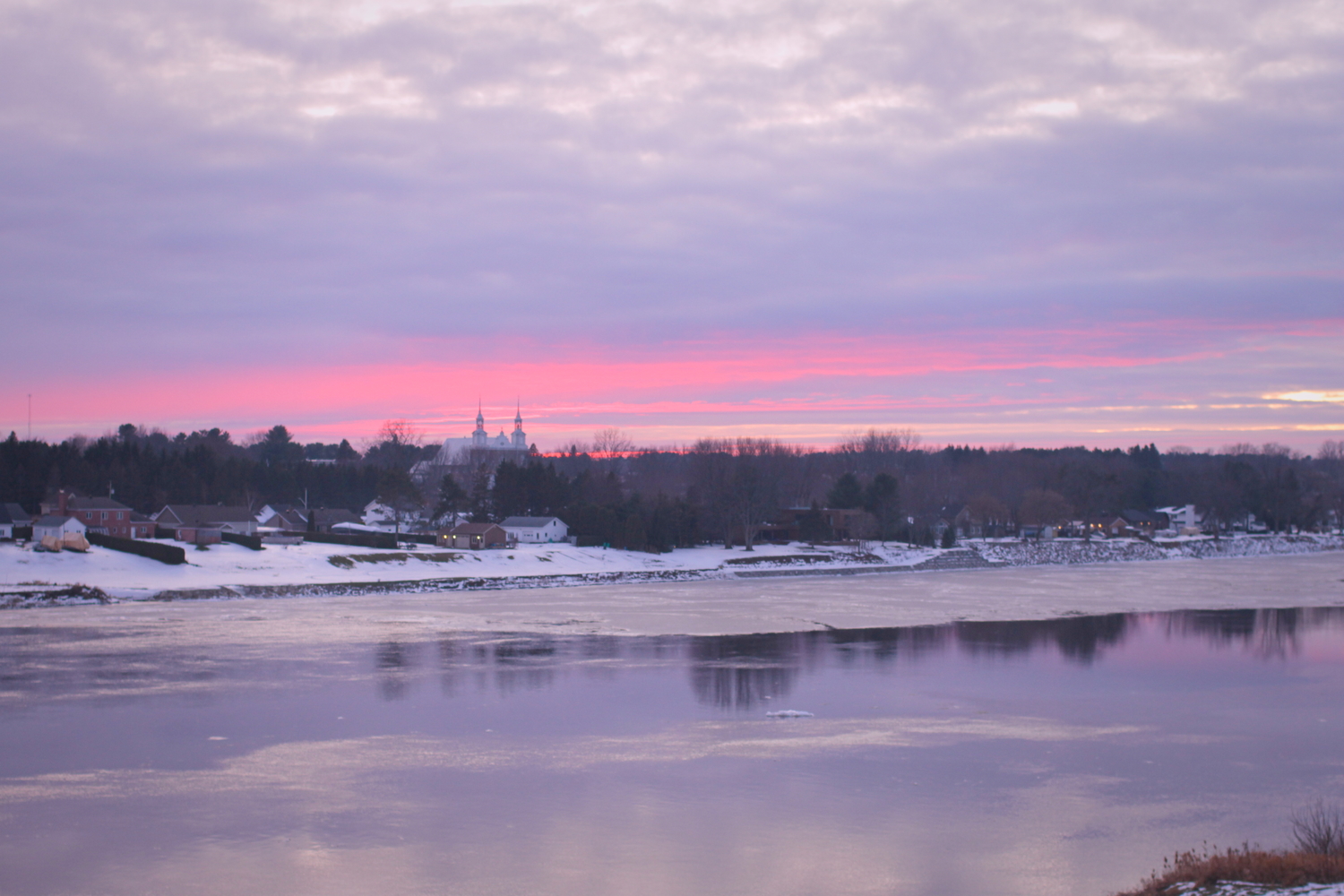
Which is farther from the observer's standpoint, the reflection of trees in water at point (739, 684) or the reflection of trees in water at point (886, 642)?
the reflection of trees in water at point (886, 642)

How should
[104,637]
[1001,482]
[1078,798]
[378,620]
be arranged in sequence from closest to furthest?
1. [1078,798]
2. [104,637]
3. [378,620]
4. [1001,482]

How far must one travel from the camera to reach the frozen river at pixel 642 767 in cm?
1091

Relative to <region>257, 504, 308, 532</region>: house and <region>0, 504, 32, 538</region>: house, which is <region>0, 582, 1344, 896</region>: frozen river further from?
<region>257, 504, 308, 532</region>: house

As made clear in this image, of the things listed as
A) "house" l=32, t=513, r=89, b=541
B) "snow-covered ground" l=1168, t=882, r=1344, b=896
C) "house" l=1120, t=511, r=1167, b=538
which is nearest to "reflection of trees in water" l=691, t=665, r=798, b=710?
"snow-covered ground" l=1168, t=882, r=1344, b=896

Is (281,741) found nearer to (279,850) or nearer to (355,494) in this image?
(279,850)

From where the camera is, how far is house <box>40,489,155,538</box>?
2383 inches

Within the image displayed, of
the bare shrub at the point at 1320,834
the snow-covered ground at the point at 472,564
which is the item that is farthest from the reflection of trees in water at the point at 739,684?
the snow-covered ground at the point at 472,564

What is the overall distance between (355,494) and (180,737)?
9264 cm

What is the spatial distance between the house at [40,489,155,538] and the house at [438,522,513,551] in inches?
694

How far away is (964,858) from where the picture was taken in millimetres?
11125

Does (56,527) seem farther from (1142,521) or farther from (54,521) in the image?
(1142,521)

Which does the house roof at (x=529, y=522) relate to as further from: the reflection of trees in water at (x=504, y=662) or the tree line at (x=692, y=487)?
the reflection of trees in water at (x=504, y=662)

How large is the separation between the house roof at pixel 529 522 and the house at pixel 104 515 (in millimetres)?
Answer: 23543

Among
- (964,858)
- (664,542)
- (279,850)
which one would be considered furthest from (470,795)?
(664,542)
